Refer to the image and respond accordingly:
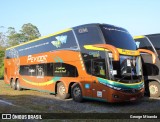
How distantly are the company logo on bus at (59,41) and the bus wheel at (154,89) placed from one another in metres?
5.48

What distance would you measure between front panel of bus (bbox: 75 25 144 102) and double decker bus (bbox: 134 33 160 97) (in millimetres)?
2337

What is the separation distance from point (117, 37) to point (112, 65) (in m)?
1.62

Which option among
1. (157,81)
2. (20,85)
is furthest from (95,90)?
(20,85)

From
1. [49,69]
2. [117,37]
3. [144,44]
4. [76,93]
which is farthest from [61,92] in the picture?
[144,44]

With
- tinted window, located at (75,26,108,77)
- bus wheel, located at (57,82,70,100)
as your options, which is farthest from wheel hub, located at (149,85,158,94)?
bus wheel, located at (57,82,70,100)

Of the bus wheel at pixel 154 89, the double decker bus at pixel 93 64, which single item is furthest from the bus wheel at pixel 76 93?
the bus wheel at pixel 154 89

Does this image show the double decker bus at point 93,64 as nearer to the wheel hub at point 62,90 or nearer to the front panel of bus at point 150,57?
the wheel hub at point 62,90

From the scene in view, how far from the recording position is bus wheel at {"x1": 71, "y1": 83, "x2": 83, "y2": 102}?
48.6ft

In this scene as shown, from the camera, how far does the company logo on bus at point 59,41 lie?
52.8 feet

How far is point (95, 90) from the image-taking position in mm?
13625

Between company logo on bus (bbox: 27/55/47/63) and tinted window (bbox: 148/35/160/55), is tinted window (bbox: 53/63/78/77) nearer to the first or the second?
company logo on bus (bbox: 27/55/47/63)

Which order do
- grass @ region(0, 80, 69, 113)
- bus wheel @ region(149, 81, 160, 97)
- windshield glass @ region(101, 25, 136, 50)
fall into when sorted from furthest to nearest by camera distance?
1. bus wheel @ region(149, 81, 160, 97)
2. windshield glass @ region(101, 25, 136, 50)
3. grass @ region(0, 80, 69, 113)

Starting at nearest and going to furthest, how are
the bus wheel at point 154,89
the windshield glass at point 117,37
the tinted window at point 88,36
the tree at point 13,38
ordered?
the windshield glass at point 117,37
the tinted window at point 88,36
the bus wheel at point 154,89
the tree at point 13,38

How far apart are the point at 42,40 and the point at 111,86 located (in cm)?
775
